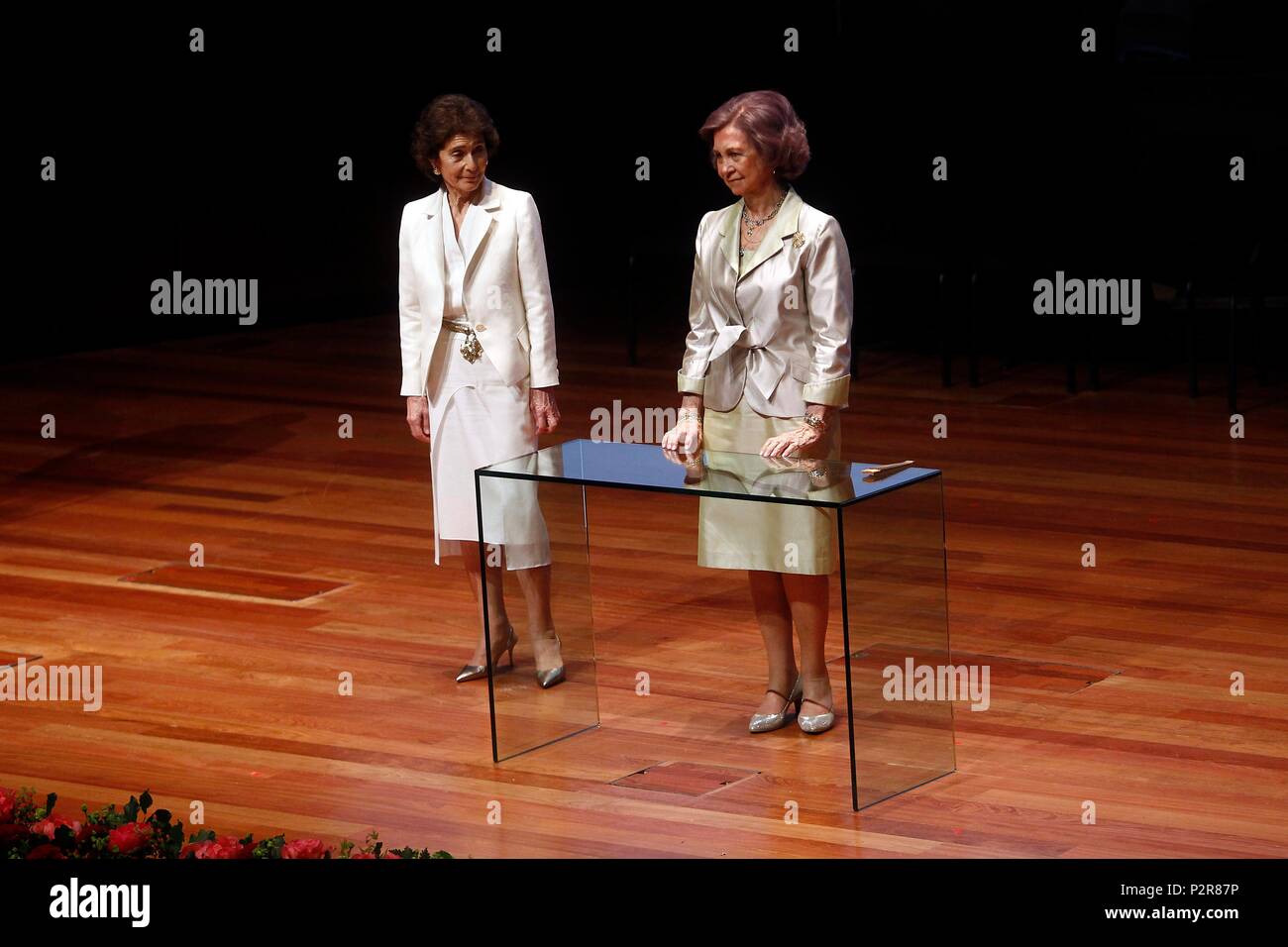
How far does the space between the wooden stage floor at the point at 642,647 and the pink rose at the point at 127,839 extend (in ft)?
3.04

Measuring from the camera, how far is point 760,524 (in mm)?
4719

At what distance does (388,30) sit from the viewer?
1188 cm

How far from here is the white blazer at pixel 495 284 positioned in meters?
5.05

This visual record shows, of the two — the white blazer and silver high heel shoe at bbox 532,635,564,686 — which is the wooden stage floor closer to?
silver high heel shoe at bbox 532,635,564,686

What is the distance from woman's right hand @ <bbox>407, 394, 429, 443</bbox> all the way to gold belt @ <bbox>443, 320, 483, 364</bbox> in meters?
0.17

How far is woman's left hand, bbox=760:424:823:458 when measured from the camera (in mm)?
4602

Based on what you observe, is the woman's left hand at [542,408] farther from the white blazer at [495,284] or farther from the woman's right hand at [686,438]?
the woman's right hand at [686,438]

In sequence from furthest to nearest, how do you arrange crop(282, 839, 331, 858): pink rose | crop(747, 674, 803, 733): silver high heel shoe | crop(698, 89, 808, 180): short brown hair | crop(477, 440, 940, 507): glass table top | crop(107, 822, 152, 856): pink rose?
1. crop(747, 674, 803, 733): silver high heel shoe
2. crop(698, 89, 808, 180): short brown hair
3. crop(477, 440, 940, 507): glass table top
4. crop(107, 822, 152, 856): pink rose
5. crop(282, 839, 331, 858): pink rose

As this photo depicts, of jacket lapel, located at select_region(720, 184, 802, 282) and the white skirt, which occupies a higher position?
jacket lapel, located at select_region(720, 184, 802, 282)

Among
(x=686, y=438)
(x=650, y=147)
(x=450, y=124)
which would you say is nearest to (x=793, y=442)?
(x=686, y=438)

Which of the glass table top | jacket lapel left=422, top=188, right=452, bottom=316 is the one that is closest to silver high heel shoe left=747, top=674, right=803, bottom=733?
the glass table top

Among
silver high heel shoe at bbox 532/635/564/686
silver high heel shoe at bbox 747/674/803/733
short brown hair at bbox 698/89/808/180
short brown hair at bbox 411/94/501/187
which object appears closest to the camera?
short brown hair at bbox 698/89/808/180

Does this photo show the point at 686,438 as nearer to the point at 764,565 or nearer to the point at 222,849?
the point at 764,565

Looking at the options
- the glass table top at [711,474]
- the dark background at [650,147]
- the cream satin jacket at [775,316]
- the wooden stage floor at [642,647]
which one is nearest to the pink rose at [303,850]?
the wooden stage floor at [642,647]
